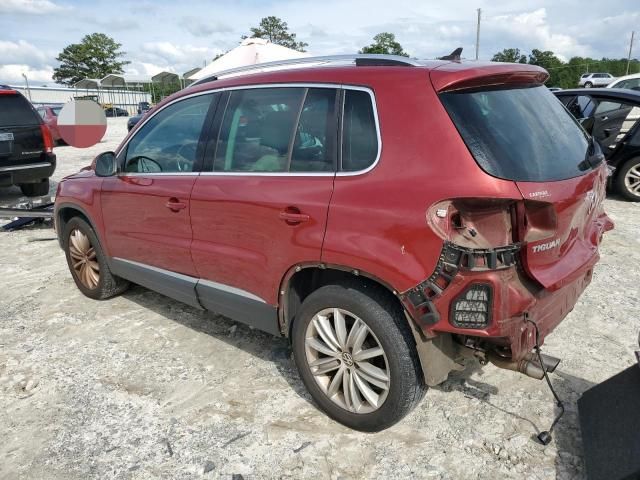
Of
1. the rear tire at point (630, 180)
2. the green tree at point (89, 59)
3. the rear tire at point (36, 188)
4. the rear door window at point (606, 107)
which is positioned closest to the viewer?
the rear tire at point (630, 180)

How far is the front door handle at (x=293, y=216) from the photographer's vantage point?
2.64m

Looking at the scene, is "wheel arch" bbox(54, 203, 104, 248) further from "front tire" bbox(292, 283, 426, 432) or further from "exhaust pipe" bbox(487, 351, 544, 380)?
"exhaust pipe" bbox(487, 351, 544, 380)

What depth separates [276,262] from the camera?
2.83 m

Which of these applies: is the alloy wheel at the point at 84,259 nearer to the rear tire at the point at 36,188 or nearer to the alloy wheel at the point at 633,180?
the rear tire at the point at 36,188

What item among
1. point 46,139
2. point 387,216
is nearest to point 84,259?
point 387,216

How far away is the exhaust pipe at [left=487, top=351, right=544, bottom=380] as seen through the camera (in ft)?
8.00

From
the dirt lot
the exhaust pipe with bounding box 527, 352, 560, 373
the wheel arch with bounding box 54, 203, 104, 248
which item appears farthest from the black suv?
the exhaust pipe with bounding box 527, 352, 560, 373

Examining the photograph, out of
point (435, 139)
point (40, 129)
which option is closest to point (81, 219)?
point (435, 139)

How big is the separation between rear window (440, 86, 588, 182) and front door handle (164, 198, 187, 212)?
1825 mm

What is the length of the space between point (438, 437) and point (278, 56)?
13.1 meters

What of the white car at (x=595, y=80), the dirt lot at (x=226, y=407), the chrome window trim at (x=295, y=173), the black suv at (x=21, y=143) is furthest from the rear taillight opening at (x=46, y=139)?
the white car at (x=595, y=80)

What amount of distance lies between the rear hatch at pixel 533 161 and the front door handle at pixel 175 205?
181 centimetres

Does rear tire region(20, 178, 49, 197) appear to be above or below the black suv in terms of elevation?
below

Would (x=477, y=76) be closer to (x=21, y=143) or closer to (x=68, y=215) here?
(x=68, y=215)
